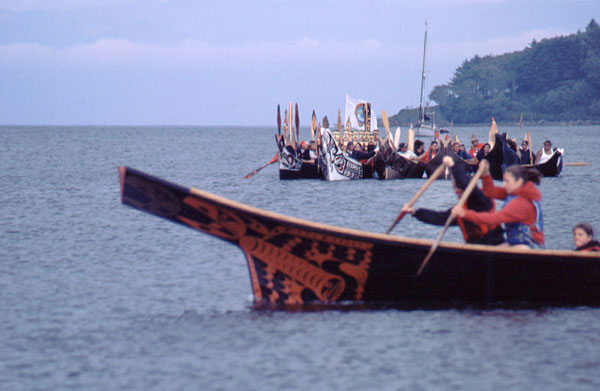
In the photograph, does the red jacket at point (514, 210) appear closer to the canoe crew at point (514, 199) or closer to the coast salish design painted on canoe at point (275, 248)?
the canoe crew at point (514, 199)

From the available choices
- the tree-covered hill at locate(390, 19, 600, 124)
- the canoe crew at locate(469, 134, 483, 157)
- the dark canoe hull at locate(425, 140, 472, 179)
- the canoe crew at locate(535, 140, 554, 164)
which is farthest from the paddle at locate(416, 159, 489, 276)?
the tree-covered hill at locate(390, 19, 600, 124)

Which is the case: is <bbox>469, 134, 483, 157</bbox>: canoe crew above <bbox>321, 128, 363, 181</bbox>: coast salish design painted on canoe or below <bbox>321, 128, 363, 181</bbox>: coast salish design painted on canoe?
above

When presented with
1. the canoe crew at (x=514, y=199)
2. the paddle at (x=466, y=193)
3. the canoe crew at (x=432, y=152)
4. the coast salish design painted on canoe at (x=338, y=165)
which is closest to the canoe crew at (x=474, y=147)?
the canoe crew at (x=432, y=152)

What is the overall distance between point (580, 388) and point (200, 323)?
5161 mm

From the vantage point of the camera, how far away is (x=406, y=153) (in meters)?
35.8

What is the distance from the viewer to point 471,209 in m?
10.5

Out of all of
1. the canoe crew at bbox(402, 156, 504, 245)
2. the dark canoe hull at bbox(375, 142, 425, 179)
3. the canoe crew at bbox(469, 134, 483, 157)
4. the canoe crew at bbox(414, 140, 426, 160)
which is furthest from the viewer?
the dark canoe hull at bbox(375, 142, 425, 179)

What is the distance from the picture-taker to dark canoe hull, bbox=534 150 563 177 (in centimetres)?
3589

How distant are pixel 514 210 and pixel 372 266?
1967mm

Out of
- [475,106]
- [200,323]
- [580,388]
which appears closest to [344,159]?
[200,323]

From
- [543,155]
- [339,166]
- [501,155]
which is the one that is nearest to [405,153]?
[339,166]

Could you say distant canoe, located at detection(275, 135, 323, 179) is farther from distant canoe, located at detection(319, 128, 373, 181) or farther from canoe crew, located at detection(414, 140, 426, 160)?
canoe crew, located at detection(414, 140, 426, 160)

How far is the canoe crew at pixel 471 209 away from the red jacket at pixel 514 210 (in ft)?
0.46

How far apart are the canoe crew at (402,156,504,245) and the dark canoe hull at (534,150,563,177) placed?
2603cm
